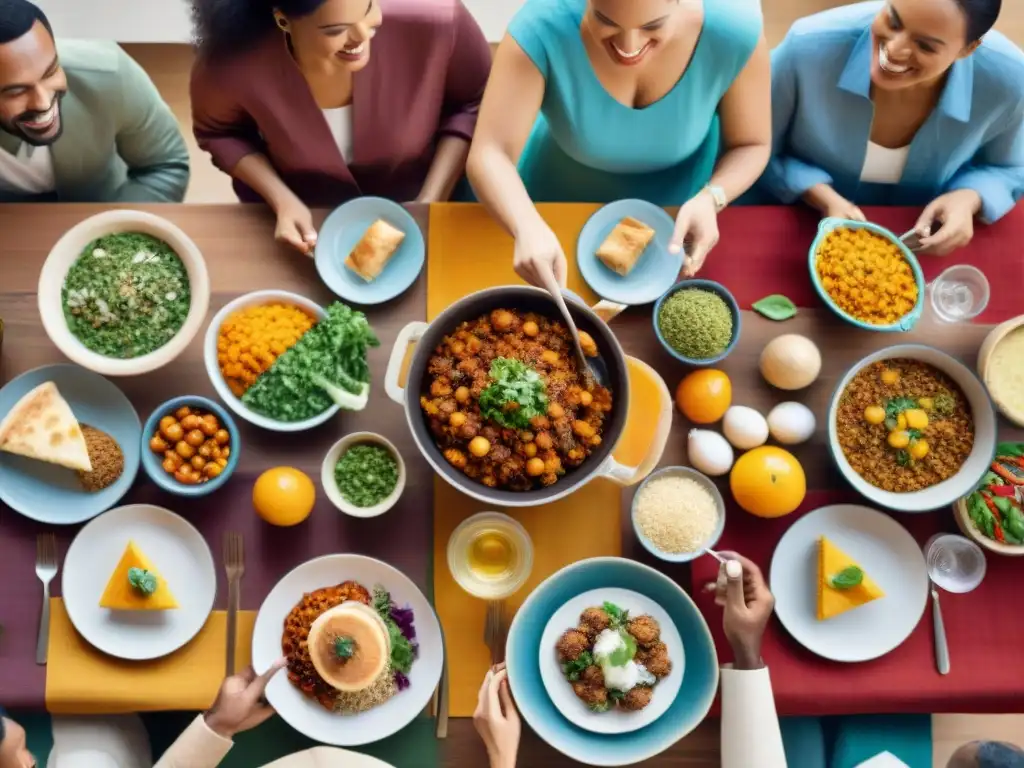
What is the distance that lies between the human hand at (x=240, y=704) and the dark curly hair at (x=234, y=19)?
→ 4.37 ft

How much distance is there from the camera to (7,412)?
5.67ft

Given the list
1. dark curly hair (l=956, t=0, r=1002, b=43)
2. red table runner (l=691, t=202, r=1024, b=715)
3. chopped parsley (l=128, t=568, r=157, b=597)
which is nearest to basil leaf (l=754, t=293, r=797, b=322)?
red table runner (l=691, t=202, r=1024, b=715)

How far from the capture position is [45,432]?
166 centimetres

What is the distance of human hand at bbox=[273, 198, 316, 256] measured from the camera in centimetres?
178

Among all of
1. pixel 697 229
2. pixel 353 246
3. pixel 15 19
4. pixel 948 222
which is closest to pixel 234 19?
pixel 15 19

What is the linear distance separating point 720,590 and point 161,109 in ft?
6.32

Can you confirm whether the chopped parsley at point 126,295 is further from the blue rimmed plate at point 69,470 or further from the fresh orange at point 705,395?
the fresh orange at point 705,395

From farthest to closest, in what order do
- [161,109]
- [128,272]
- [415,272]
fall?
1. [161,109]
2. [415,272]
3. [128,272]

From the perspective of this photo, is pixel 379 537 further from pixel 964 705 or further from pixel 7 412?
pixel 964 705

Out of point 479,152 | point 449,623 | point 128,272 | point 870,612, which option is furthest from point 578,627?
point 128,272

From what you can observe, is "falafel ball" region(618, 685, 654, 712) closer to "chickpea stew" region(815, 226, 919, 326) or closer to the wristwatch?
"chickpea stew" region(815, 226, 919, 326)

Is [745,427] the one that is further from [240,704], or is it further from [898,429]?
[240,704]

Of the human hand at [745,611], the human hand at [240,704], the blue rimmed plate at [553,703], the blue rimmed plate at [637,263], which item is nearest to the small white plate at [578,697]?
the blue rimmed plate at [553,703]

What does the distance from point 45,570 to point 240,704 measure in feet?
1.75
